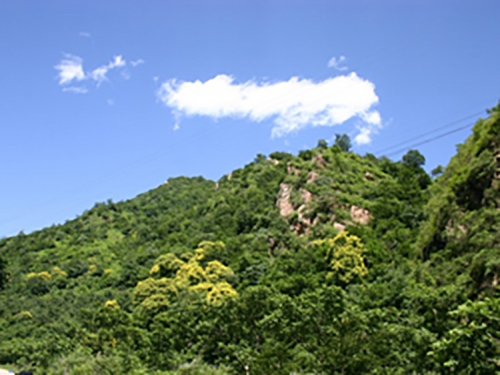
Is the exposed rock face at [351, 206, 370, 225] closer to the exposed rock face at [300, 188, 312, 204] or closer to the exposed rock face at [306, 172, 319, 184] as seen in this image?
the exposed rock face at [300, 188, 312, 204]

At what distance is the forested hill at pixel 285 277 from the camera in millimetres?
18922

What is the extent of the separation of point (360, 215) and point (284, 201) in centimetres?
1114

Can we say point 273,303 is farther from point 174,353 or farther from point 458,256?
point 458,256

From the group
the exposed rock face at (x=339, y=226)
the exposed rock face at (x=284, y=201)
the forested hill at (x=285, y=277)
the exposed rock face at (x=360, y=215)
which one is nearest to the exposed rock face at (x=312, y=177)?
the forested hill at (x=285, y=277)

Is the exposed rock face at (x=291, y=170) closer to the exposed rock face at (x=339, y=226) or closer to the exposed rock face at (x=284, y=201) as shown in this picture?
the exposed rock face at (x=284, y=201)

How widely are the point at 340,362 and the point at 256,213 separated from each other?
1742 inches

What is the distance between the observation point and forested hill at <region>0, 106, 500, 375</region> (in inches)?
745

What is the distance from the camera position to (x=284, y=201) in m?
59.3

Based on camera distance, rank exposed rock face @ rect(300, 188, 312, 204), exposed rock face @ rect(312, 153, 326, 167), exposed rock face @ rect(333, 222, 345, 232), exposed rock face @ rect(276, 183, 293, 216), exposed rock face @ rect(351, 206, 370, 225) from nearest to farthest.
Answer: exposed rock face @ rect(333, 222, 345, 232) < exposed rock face @ rect(351, 206, 370, 225) < exposed rock face @ rect(300, 188, 312, 204) < exposed rock face @ rect(276, 183, 293, 216) < exposed rock face @ rect(312, 153, 326, 167)

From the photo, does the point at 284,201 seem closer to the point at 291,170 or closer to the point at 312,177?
the point at 312,177

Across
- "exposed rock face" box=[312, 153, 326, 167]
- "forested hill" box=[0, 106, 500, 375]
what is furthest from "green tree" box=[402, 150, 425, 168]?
"exposed rock face" box=[312, 153, 326, 167]

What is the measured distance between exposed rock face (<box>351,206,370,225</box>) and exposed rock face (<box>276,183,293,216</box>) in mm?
7936

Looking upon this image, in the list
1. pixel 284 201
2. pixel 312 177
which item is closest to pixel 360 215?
pixel 312 177

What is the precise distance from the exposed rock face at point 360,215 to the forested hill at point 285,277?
148 millimetres
